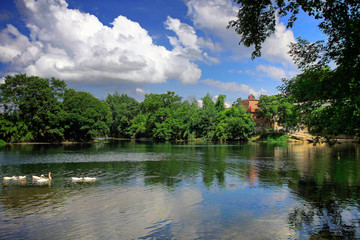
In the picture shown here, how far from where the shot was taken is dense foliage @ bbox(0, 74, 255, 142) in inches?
3177

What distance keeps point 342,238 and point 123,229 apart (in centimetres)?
946

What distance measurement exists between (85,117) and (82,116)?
1092mm

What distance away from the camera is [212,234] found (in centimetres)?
1180

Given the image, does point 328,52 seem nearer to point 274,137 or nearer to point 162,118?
point 274,137

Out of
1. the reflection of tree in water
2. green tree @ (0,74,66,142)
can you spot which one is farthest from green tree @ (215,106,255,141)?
the reflection of tree in water

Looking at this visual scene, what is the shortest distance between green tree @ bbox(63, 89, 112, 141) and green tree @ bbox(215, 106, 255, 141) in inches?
1706

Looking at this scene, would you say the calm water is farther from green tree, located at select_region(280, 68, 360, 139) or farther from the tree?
the tree

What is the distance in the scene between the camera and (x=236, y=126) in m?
98.6

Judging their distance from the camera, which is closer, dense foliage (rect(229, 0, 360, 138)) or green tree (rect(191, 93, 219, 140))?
dense foliage (rect(229, 0, 360, 138))

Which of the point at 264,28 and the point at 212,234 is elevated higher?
the point at 264,28

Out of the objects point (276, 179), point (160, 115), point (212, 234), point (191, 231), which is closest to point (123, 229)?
point (191, 231)

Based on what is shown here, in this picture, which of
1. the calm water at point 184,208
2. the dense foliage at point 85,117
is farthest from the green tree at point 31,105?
the calm water at point 184,208

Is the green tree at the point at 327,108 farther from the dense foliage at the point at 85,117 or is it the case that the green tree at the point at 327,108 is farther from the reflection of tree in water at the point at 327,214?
the dense foliage at the point at 85,117

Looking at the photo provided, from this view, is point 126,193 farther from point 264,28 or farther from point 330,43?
point 330,43
